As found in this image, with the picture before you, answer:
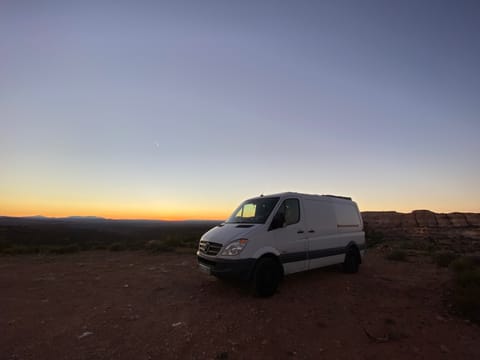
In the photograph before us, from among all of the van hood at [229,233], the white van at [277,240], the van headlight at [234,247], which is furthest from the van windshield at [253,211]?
the van headlight at [234,247]

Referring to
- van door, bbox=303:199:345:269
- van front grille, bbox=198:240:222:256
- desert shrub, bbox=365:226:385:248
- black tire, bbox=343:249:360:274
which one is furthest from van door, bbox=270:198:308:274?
desert shrub, bbox=365:226:385:248

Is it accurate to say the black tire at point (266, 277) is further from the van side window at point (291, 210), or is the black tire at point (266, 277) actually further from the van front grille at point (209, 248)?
the van side window at point (291, 210)

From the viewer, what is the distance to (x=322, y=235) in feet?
23.4

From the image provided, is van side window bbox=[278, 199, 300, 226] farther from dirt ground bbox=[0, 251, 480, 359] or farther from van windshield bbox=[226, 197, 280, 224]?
dirt ground bbox=[0, 251, 480, 359]

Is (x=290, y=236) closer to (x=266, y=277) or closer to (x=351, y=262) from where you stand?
(x=266, y=277)

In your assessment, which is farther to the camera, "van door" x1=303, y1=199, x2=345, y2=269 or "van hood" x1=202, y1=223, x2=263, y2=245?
"van door" x1=303, y1=199, x2=345, y2=269

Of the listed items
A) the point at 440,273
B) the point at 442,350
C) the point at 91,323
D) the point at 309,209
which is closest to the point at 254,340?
the point at 442,350

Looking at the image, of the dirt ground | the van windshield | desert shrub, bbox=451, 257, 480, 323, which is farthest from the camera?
the van windshield

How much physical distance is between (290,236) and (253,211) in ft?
3.91

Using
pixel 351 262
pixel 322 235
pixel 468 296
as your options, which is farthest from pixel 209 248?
pixel 468 296

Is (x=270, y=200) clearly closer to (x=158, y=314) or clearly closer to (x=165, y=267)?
(x=158, y=314)

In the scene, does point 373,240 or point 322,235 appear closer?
point 322,235

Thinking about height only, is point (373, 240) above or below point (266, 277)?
above

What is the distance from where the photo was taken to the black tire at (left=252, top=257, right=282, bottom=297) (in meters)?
5.60
